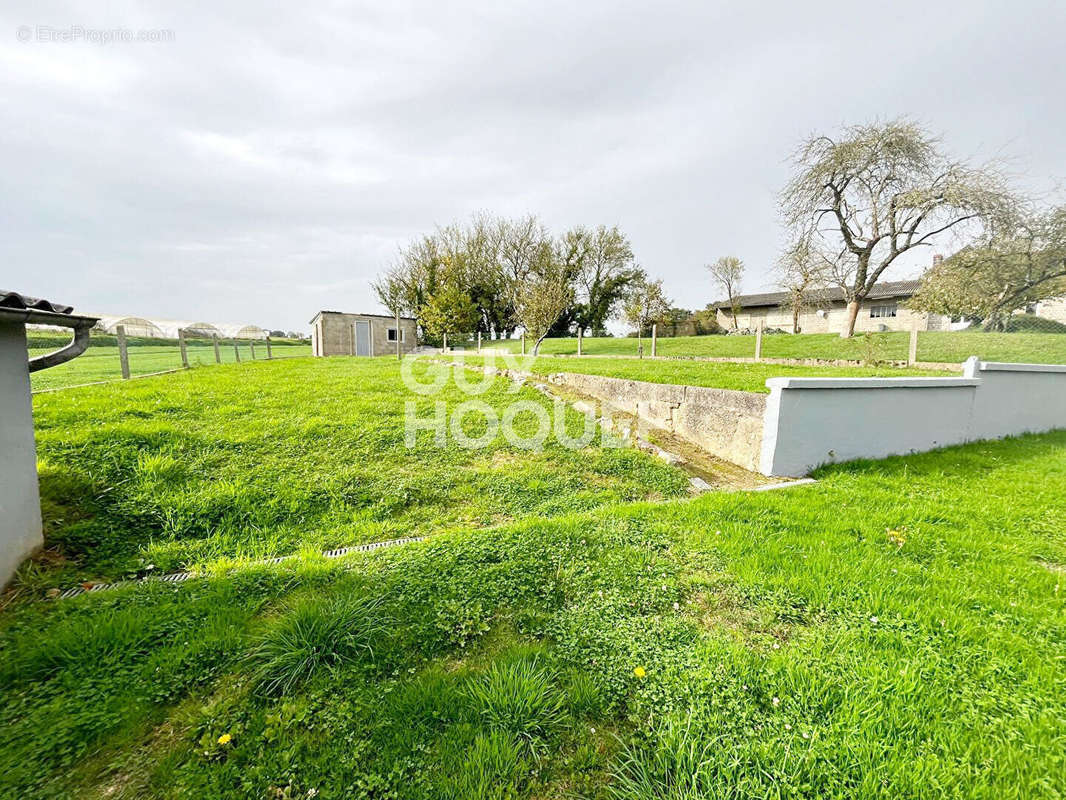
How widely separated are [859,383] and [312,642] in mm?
5924

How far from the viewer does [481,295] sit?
28859mm

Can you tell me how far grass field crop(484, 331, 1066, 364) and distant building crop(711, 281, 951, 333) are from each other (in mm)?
4642

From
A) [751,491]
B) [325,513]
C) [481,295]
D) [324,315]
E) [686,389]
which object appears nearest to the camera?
[325,513]

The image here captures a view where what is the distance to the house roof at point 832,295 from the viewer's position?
909 inches

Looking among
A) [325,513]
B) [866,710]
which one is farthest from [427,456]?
[866,710]

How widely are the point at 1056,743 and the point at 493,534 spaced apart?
2.77 metres

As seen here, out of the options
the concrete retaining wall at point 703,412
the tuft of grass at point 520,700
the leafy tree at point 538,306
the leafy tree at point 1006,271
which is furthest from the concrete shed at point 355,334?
the leafy tree at point 1006,271

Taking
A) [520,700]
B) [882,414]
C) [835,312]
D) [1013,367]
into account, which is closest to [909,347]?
[1013,367]

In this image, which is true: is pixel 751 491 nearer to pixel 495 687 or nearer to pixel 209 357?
pixel 495 687

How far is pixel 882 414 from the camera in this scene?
5035mm

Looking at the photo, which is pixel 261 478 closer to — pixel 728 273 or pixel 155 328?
pixel 155 328

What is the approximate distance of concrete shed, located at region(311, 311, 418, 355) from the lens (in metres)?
22.4

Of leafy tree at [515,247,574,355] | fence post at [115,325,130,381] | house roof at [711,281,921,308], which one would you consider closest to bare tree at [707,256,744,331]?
house roof at [711,281,921,308]

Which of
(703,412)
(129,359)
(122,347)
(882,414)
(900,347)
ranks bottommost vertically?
(703,412)
